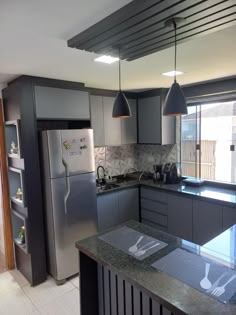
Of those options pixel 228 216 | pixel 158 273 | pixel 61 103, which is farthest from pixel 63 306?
pixel 61 103

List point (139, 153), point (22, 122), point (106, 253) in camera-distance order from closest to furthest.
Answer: point (106, 253)
point (22, 122)
point (139, 153)

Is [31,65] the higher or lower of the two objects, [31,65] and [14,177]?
the higher

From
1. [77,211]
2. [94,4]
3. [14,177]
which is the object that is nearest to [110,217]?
[77,211]

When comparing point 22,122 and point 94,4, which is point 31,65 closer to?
point 22,122

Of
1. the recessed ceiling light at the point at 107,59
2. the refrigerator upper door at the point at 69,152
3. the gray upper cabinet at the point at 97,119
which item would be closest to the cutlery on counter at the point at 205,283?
the recessed ceiling light at the point at 107,59

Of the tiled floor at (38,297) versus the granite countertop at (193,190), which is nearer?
the tiled floor at (38,297)

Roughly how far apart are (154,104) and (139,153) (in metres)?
1.06

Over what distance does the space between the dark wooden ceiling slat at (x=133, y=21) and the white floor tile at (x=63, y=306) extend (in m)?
2.42

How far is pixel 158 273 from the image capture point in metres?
1.34

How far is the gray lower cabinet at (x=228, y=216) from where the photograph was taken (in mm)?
2686

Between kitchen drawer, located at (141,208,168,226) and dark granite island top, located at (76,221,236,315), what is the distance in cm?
152

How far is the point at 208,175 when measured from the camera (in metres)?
3.64

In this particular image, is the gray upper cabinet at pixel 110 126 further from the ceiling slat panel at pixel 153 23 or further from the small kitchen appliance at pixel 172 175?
the ceiling slat panel at pixel 153 23

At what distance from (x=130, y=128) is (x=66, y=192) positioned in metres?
1.74
